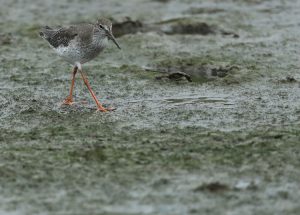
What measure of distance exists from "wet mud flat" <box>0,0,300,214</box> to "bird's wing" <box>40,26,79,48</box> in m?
0.62

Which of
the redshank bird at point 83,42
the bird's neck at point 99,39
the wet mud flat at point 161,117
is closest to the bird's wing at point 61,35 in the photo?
the redshank bird at point 83,42

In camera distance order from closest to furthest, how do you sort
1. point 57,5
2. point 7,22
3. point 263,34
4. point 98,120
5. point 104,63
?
point 98,120 < point 104,63 < point 263,34 < point 7,22 < point 57,5

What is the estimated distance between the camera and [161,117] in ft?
25.6

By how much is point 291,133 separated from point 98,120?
2051 millimetres

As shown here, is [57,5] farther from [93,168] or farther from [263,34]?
[93,168]

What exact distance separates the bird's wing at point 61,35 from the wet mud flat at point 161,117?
2.04ft

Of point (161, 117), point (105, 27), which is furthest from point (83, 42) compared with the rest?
point (161, 117)

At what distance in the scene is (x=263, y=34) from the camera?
11258mm

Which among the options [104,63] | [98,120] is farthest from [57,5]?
[98,120]

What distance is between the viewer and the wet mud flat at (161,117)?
5.72 m

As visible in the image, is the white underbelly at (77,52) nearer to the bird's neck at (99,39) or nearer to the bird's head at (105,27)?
the bird's neck at (99,39)

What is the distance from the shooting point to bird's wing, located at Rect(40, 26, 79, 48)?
8.60 metres

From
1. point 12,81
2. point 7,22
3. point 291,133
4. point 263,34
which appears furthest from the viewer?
point 7,22

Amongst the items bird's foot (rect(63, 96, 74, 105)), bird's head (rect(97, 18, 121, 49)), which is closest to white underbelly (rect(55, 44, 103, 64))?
bird's head (rect(97, 18, 121, 49))
